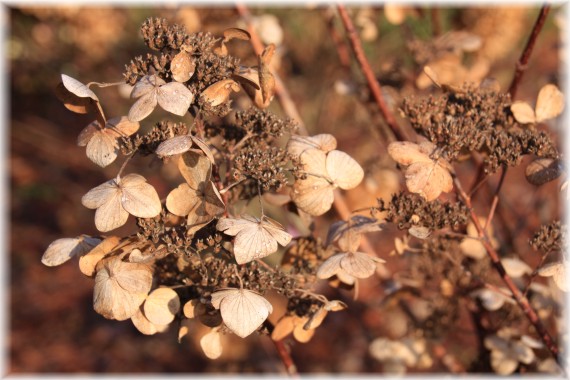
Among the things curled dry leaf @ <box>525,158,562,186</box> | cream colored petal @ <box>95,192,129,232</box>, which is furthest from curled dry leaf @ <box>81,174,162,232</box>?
curled dry leaf @ <box>525,158,562,186</box>

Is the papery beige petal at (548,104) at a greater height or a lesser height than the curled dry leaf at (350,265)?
greater

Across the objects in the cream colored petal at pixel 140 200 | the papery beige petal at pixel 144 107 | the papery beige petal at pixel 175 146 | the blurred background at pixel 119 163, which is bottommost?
the blurred background at pixel 119 163

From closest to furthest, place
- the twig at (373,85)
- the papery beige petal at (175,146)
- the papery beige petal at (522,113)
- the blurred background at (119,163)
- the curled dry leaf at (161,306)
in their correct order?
the papery beige petal at (175,146), the curled dry leaf at (161,306), the papery beige petal at (522,113), the twig at (373,85), the blurred background at (119,163)

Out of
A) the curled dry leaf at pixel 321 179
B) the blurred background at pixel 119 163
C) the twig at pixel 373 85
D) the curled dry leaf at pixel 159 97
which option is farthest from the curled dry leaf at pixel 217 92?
the blurred background at pixel 119 163

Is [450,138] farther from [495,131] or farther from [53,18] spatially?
[53,18]

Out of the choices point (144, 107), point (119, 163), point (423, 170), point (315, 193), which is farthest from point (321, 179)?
point (119, 163)

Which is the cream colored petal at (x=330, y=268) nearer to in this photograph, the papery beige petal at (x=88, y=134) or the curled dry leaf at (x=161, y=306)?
the curled dry leaf at (x=161, y=306)

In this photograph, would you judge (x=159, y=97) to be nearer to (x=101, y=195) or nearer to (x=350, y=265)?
(x=101, y=195)

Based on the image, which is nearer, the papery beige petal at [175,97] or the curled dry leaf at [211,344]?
the papery beige petal at [175,97]
